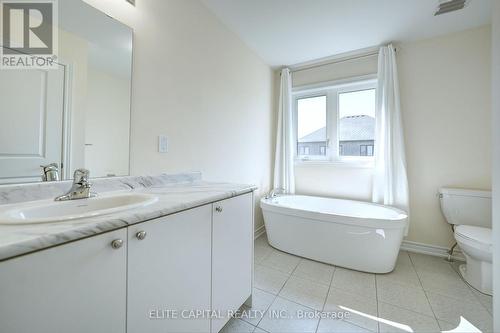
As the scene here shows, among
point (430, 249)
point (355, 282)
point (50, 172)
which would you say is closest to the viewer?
point (50, 172)

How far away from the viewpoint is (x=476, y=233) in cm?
167

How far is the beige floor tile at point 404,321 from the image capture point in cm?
125

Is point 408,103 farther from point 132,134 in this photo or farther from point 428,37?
point 132,134

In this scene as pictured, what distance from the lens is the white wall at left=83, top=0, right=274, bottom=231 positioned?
51.7 inches

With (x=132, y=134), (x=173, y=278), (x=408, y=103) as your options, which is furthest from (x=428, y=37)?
(x=173, y=278)

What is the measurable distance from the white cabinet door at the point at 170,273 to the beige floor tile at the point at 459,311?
1.56 m

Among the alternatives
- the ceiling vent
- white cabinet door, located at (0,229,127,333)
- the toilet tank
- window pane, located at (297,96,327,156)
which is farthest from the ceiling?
white cabinet door, located at (0,229,127,333)

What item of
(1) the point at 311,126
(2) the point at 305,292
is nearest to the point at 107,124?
(2) the point at 305,292

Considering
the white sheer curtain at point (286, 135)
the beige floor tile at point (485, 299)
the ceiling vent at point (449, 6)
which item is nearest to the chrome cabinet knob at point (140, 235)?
the beige floor tile at point (485, 299)

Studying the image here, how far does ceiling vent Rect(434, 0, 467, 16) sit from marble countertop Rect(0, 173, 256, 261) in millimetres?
2249

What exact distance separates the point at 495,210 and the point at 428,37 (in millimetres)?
2096

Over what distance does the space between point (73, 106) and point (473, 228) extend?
304 centimetres

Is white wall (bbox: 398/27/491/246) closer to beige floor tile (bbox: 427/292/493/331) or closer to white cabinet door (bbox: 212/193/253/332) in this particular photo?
beige floor tile (bbox: 427/292/493/331)

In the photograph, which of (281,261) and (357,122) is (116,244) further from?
(357,122)
